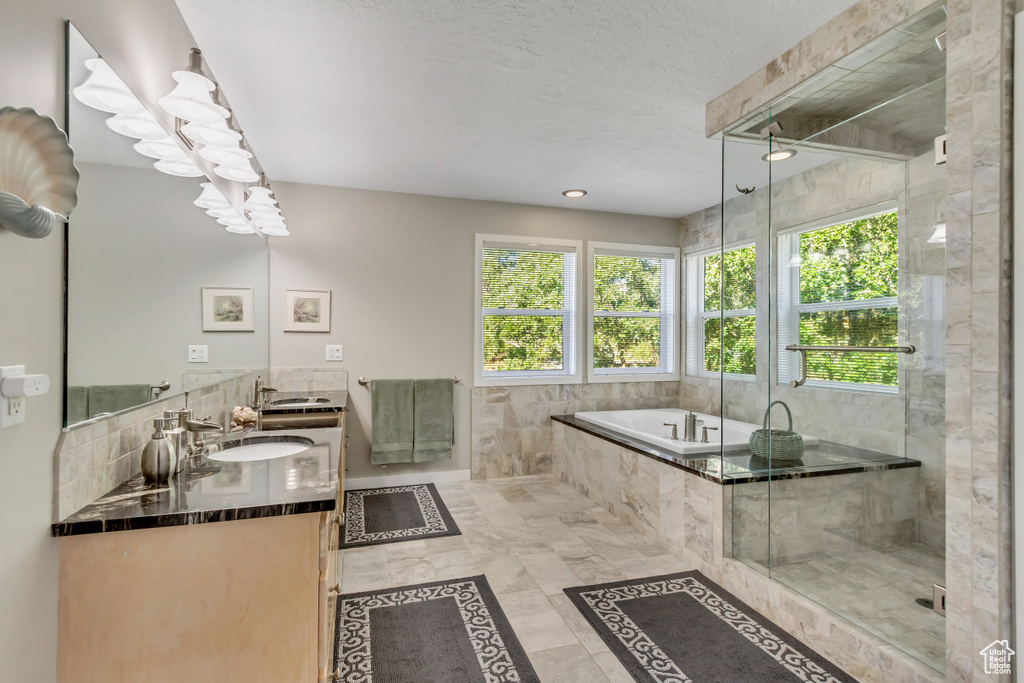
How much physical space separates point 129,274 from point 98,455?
55 cm

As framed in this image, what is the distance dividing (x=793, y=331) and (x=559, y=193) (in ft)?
7.97

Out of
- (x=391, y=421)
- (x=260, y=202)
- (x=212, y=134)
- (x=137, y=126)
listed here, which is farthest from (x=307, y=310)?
A: (x=137, y=126)

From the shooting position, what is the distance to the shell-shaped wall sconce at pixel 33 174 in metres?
0.98

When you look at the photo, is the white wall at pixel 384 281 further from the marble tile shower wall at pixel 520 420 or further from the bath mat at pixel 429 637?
the bath mat at pixel 429 637

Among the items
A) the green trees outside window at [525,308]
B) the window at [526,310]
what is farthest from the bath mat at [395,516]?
the green trees outside window at [525,308]

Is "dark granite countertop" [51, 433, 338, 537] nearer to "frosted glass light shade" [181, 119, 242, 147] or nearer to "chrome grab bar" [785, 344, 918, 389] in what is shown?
"frosted glass light shade" [181, 119, 242, 147]

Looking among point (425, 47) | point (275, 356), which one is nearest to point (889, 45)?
point (425, 47)

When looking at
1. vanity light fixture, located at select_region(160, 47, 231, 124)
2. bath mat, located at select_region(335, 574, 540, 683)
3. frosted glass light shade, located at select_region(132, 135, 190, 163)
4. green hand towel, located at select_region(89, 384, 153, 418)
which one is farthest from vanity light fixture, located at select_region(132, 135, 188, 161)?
bath mat, located at select_region(335, 574, 540, 683)

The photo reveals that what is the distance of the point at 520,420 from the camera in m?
4.60

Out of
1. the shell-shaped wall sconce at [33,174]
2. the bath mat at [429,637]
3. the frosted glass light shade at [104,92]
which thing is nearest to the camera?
the shell-shaped wall sconce at [33,174]

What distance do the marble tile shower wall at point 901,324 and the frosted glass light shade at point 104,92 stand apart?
2.45 m

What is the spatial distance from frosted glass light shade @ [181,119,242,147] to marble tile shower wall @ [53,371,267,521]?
0.94 meters

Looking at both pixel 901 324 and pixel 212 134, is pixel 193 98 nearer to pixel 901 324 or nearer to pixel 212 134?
pixel 212 134

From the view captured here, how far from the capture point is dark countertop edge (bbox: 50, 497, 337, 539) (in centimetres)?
123
